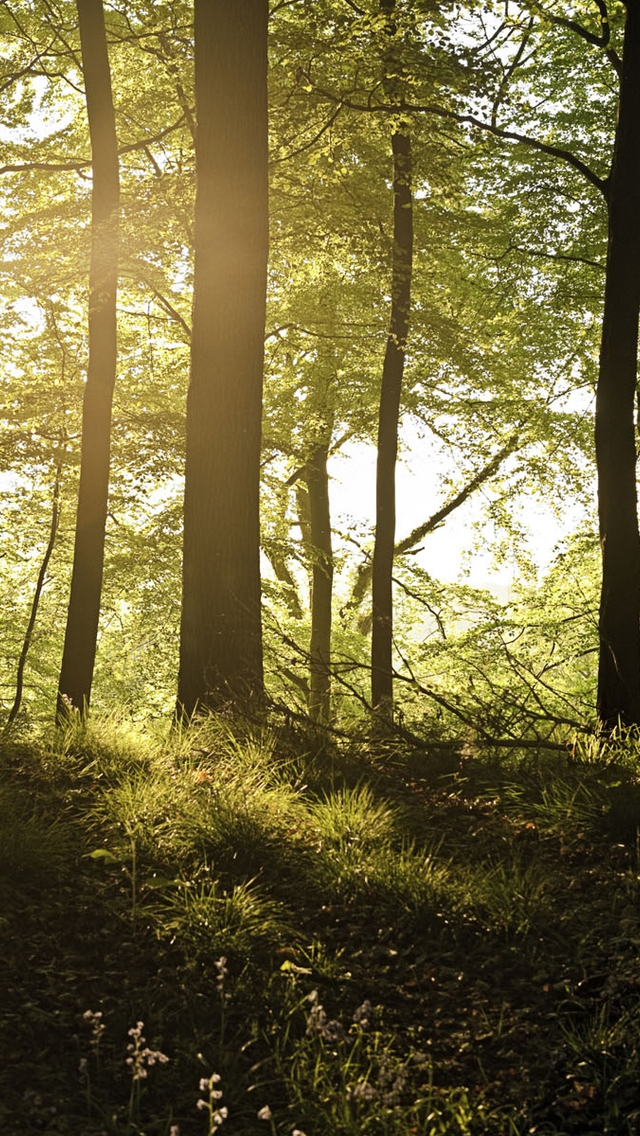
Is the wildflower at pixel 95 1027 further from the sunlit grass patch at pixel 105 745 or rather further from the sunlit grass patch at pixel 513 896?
the sunlit grass patch at pixel 105 745

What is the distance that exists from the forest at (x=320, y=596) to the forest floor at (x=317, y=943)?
0.02 meters

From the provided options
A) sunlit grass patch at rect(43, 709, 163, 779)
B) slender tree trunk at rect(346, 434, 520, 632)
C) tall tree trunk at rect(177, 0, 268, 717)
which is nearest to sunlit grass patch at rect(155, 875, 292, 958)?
sunlit grass patch at rect(43, 709, 163, 779)

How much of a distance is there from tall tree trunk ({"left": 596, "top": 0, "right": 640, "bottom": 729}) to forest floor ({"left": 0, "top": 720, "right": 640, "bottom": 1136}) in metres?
1.81

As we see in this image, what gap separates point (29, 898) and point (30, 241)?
11792 millimetres

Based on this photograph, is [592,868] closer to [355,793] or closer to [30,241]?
[355,793]

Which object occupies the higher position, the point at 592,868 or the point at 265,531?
the point at 265,531

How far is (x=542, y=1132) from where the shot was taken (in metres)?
2.88

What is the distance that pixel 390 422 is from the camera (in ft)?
44.0

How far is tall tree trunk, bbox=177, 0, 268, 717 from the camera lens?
7305 mm

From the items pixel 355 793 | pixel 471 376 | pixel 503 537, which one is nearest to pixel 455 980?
pixel 355 793

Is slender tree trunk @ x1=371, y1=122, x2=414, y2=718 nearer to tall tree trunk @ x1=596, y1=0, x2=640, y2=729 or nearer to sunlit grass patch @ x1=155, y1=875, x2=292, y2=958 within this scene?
tall tree trunk @ x1=596, y1=0, x2=640, y2=729

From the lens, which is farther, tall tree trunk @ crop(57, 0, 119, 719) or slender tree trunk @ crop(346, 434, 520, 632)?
slender tree trunk @ crop(346, 434, 520, 632)

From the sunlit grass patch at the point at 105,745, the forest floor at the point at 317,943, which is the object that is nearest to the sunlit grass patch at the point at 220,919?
the forest floor at the point at 317,943

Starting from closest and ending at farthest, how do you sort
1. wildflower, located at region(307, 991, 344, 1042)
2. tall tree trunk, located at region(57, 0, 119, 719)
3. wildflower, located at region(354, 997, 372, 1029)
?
wildflower, located at region(307, 991, 344, 1042) → wildflower, located at region(354, 997, 372, 1029) → tall tree trunk, located at region(57, 0, 119, 719)
